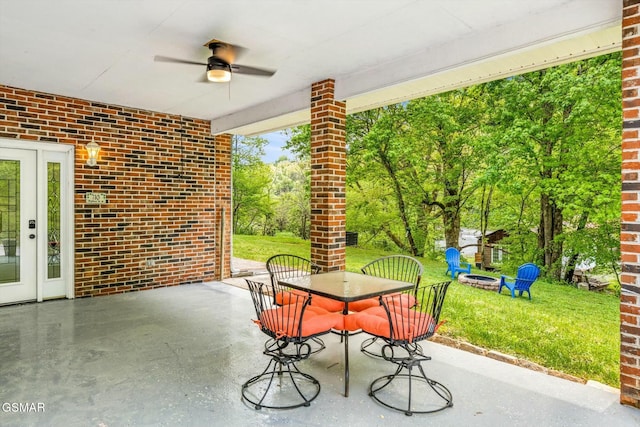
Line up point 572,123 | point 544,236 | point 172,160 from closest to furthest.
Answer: point 172,160
point 572,123
point 544,236

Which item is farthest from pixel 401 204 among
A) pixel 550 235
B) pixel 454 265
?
pixel 550 235

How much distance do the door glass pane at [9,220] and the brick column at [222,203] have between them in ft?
9.09

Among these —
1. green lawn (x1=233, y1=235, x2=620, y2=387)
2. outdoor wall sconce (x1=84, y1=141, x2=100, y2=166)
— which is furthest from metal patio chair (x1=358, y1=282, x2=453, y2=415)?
outdoor wall sconce (x1=84, y1=141, x2=100, y2=166)

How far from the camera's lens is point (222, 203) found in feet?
22.8

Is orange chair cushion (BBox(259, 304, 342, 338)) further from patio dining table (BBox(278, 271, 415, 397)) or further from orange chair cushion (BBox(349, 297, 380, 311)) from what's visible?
orange chair cushion (BBox(349, 297, 380, 311))

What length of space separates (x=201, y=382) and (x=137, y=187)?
4.01 m

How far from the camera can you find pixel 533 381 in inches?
116

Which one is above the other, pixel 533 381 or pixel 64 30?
pixel 64 30

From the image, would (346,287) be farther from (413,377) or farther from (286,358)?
(413,377)

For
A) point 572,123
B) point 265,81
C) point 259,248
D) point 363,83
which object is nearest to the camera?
point 363,83

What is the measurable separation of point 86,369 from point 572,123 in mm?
8025

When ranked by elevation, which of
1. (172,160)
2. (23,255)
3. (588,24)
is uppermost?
(588,24)

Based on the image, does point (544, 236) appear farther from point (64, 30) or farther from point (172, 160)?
point (64, 30)

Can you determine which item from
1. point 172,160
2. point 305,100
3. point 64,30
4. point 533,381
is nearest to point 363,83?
point 305,100
